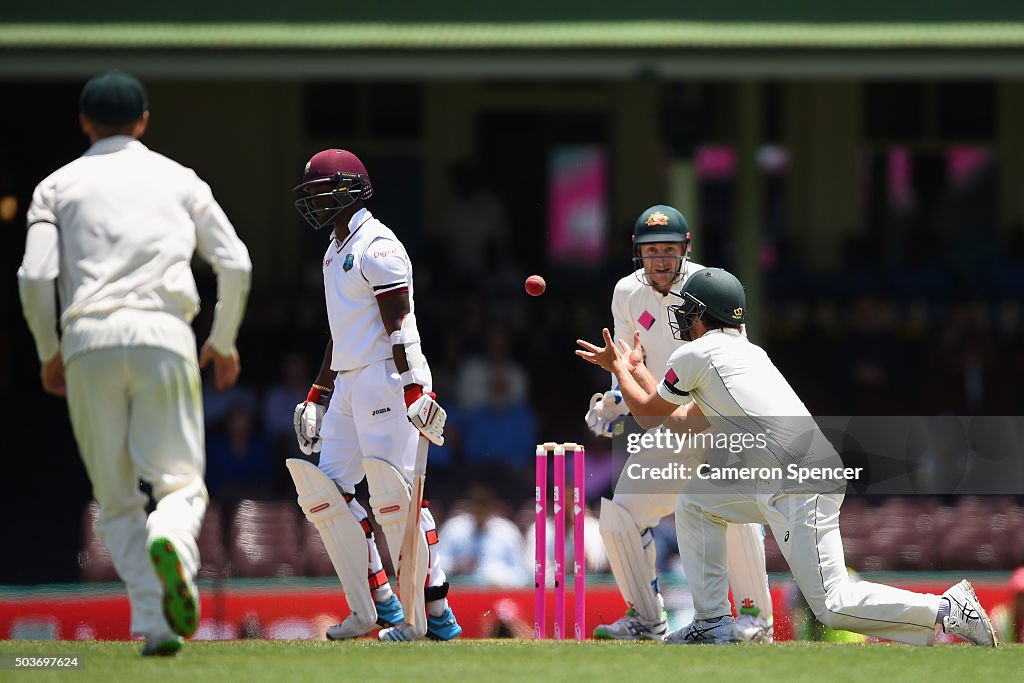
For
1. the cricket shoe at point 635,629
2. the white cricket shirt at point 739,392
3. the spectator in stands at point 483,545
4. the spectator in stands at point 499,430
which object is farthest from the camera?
the spectator in stands at point 499,430

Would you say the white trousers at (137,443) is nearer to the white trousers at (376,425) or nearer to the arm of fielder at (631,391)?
the white trousers at (376,425)

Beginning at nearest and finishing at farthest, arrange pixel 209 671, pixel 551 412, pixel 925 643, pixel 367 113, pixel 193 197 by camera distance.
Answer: pixel 209 671, pixel 193 197, pixel 925 643, pixel 551 412, pixel 367 113

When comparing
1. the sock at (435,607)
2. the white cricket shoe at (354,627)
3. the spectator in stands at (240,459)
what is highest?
the spectator in stands at (240,459)

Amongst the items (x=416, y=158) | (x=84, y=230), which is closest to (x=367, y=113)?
(x=416, y=158)

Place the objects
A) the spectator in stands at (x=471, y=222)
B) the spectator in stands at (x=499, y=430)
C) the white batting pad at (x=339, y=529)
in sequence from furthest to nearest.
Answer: the spectator in stands at (x=471, y=222) → the spectator in stands at (x=499, y=430) → the white batting pad at (x=339, y=529)

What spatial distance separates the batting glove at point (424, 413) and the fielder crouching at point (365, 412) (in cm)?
2

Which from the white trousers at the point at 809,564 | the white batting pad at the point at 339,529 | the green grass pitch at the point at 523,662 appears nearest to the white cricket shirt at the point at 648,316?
the white trousers at the point at 809,564

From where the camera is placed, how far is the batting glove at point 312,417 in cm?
659

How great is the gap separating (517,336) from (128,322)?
23.7 feet

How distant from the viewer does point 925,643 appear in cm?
588

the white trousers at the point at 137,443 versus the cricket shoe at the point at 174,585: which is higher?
the white trousers at the point at 137,443

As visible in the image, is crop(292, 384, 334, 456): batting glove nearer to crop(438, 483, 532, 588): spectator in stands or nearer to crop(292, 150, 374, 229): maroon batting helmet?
crop(292, 150, 374, 229): maroon batting helmet

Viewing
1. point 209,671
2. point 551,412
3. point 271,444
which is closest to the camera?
point 209,671

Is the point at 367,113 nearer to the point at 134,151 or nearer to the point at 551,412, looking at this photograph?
the point at 551,412
